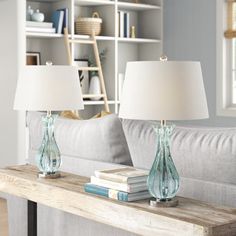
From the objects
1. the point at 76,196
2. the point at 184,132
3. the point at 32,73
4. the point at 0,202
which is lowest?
the point at 0,202

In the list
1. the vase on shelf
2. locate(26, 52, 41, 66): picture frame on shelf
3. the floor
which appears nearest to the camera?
the floor

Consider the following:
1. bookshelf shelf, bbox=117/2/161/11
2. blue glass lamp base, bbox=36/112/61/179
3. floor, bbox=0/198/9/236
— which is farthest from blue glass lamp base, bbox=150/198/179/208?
bookshelf shelf, bbox=117/2/161/11

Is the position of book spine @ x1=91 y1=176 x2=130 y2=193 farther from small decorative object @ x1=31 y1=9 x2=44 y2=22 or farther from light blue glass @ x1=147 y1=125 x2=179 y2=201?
small decorative object @ x1=31 y1=9 x2=44 y2=22

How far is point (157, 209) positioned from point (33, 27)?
374cm

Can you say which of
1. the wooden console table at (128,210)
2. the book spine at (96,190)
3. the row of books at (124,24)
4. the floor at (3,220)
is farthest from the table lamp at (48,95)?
the row of books at (124,24)

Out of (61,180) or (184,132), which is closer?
(184,132)

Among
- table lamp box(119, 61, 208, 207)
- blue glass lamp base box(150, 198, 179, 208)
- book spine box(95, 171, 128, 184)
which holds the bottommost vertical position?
blue glass lamp base box(150, 198, 179, 208)

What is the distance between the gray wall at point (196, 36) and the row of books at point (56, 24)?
4.47ft

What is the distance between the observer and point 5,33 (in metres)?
5.50

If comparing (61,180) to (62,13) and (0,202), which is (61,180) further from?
(62,13)

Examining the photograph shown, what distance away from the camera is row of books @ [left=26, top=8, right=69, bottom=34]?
571cm

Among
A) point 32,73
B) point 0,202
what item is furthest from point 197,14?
point 32,73

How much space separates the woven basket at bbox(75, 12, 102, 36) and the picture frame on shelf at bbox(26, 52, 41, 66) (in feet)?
→ 1.69

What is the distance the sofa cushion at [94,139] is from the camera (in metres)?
2.89
